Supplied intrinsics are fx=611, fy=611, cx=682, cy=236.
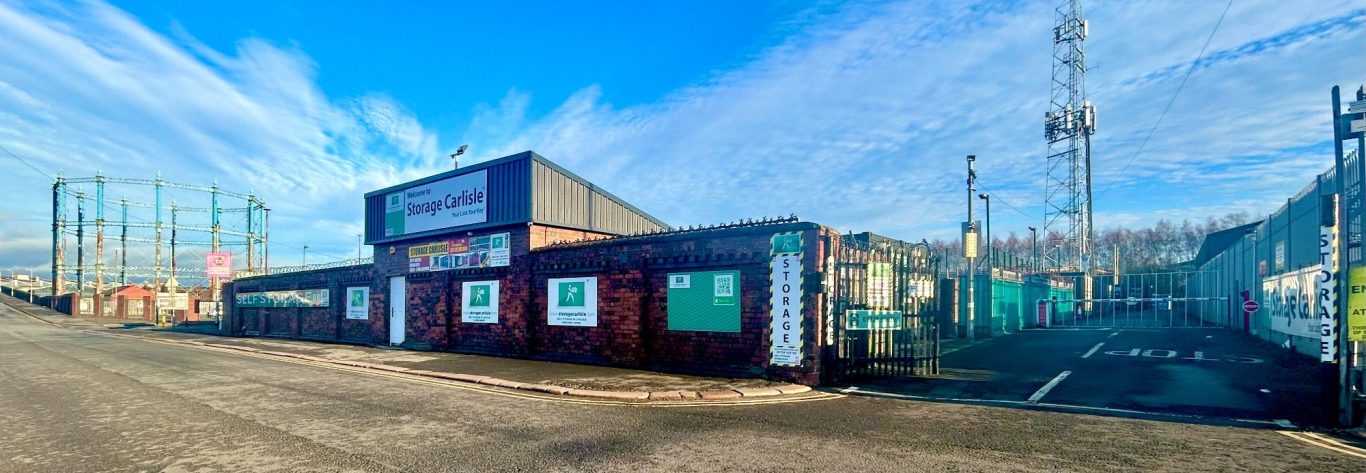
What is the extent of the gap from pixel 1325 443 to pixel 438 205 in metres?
19.8

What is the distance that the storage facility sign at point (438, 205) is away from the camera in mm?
18062

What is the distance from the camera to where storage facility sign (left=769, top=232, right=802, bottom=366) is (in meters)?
11.2

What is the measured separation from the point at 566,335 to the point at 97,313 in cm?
6368

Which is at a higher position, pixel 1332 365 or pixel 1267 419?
pixel 1332 365

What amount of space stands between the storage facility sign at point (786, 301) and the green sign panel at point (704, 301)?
0.89m

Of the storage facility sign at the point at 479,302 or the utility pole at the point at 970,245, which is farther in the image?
the utility pole at the point at 970,245

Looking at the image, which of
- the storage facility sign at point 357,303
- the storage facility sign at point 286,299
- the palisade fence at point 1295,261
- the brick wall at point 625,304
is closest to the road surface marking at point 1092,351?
the palisade fence at point 1295,261

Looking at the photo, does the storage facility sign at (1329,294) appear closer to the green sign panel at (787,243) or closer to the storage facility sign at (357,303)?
the green sign panel at (787,243)

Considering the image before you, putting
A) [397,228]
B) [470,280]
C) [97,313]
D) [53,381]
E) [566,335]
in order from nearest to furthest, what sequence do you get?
[53,381] → [566,335] → [470,280] → [397,228] → [97,313]

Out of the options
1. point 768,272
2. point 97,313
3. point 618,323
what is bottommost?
point 97,313

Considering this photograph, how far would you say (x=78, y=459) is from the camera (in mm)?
6418

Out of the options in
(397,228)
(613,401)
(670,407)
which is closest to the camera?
(670,407)

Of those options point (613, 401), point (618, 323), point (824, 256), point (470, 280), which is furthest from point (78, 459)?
point (470, 280)

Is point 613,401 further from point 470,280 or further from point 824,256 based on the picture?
point 470,280
